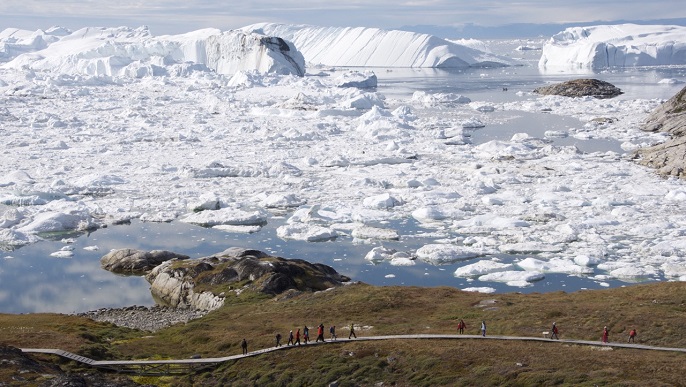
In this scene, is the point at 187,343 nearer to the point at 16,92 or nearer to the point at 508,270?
the point at 508,270

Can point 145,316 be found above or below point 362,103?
below

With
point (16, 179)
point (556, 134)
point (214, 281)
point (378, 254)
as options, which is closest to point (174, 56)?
point (556, 134)

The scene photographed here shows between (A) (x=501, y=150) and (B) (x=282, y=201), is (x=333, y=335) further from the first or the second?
(A) (x=501, y=150)

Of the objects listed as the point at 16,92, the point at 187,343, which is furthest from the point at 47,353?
the point at 16,92

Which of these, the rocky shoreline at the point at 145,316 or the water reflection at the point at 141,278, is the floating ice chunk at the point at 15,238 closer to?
the water reflection at the point at 141,278

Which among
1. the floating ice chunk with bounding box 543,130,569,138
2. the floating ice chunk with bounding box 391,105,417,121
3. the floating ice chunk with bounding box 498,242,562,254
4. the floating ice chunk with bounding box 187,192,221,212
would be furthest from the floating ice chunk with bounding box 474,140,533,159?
the floating ice chunk with bounding box 187,192,221,212

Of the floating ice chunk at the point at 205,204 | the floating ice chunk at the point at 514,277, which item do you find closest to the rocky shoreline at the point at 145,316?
the floating ice chunk at the point at 514,277
